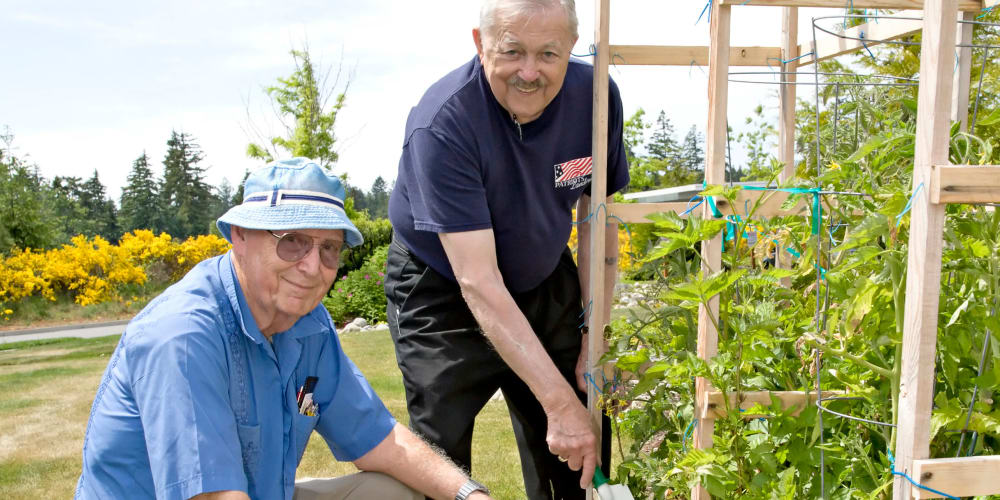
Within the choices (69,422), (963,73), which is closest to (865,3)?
(963,73)

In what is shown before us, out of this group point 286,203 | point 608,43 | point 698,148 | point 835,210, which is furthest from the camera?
point 698,148

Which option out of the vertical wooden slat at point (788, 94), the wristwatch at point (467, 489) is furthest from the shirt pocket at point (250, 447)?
the vertical wooden slat at point (788, 94)

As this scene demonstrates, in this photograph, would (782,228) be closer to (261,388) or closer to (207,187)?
(261,388)

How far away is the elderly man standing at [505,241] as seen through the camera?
6.51ft

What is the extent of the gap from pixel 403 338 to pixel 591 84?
99 cm

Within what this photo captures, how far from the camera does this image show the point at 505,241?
2.22 metres

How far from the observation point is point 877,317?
147cm

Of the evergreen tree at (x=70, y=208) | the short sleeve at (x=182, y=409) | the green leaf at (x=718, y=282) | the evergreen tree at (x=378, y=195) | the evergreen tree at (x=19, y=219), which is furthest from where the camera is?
the evergreen tree at (x=378, y=195)

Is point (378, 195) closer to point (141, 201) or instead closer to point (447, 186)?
point (141, 201)

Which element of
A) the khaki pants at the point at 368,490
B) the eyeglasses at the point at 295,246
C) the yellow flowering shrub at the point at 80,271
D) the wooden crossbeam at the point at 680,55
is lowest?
the yellow flowering shrub at the point at 80,271

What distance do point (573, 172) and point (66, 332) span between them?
1202 cm

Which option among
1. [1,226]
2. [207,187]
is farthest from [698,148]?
[207,187]

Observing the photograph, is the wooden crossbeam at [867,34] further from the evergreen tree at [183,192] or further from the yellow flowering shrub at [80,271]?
the evergreen tree at [183,192]

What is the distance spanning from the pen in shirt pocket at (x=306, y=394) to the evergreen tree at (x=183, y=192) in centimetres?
4363
